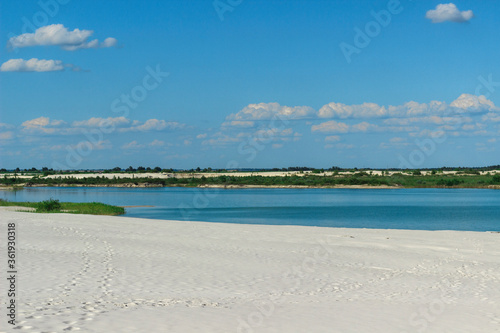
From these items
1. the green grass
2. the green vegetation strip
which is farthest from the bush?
the green vegetation strip

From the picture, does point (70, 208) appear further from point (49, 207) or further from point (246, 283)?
point (246, 283)

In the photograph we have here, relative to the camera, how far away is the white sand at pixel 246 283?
11430 millimetres

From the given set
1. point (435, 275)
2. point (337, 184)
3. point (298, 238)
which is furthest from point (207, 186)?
point (435, 275)

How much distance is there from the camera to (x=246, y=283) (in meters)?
16.4

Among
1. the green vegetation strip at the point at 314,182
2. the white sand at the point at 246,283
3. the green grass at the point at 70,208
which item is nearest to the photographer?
the white sand at the point at 246,283

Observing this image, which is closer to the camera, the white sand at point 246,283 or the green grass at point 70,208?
the white sand at point 246,283

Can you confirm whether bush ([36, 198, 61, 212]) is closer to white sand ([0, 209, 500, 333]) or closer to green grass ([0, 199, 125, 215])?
green grass ([0, 199, 125, 215])

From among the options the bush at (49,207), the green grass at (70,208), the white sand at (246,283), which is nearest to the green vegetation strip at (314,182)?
the green grass at (70,208)

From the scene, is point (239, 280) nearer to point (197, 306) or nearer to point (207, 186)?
point (197, 306)

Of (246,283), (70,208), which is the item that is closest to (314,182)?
(70,208)

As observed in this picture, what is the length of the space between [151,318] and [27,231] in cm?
1757

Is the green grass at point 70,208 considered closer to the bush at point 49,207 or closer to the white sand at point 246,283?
the bush at point 49,207

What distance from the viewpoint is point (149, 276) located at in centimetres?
1661

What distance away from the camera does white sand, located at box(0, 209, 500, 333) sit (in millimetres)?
11430
